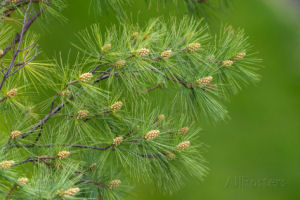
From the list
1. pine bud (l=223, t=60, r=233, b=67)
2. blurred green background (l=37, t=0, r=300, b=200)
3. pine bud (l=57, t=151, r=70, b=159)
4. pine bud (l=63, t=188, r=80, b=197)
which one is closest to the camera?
pine bud (l=63, t=188, r=80, b=197)

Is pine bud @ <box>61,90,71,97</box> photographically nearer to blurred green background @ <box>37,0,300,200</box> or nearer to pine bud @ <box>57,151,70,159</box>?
pine bud @ <box>57,151,70,159</box>

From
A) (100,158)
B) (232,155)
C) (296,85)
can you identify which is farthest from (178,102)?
(296,85)

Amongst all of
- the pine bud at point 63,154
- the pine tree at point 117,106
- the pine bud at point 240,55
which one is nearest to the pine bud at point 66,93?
the pine tree at point 117,106

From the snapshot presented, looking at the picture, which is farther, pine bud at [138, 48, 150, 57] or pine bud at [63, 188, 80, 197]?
pine bud at [138, 48, 150, 57]

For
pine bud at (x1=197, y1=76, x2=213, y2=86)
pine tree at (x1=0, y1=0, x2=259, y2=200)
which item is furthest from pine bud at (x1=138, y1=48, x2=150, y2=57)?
pine bud at (x1=197, y1=76, x2=213, y2=86)

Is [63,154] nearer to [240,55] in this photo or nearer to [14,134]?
[14,134]

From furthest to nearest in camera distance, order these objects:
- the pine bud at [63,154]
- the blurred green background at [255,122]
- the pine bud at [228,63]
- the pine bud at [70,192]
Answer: the blurred green background at [255,122] < the pine bud at [228,63] < the pine bud at [63,154] < the pine bud at [70,192]

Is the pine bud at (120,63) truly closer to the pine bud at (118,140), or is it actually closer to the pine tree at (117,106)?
the pine tree at (117,106)

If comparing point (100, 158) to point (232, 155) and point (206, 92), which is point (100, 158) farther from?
point (232, 155)

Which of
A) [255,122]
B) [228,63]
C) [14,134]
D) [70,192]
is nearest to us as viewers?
[70,192]

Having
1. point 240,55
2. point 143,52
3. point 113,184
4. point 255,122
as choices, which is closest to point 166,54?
point 143,52
